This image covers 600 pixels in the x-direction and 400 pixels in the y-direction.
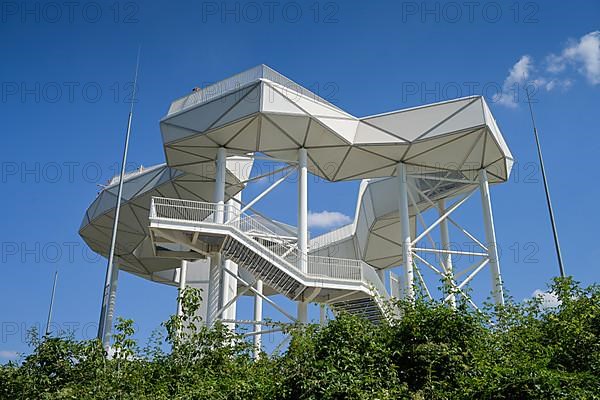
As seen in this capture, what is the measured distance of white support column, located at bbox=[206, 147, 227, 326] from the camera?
25.4 m

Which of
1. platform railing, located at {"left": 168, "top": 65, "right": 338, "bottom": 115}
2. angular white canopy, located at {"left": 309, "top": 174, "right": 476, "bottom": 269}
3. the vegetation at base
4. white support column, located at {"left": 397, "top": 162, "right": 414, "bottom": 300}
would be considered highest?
platform railing, located at {"left": 168, "top": 65, "right": 338, "bottom": 115}

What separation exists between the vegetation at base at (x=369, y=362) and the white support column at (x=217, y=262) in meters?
9.30

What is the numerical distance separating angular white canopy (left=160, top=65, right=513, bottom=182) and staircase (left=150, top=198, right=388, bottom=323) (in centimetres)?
343

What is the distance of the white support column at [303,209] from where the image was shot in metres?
25.7

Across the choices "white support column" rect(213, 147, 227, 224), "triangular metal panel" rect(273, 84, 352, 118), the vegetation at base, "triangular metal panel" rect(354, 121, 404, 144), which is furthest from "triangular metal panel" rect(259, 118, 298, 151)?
the vegetation at base

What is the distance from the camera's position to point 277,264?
24547mm

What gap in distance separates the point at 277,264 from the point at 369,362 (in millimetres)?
12153

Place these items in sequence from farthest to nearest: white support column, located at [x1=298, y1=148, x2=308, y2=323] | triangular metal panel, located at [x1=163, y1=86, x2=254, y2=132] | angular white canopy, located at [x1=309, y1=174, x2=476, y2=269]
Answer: angular white canopy, located at [x1=309, y1=174, x2=476, y2=269], triangular metal panel, located at [x1=163, y1=86, x2=254, y2=132], white support column, located at [x1=298, y1=148, x2=308, y2=323]

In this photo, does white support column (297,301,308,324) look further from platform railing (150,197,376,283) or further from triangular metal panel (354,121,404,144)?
triangular metal panel (354,121,404,144)

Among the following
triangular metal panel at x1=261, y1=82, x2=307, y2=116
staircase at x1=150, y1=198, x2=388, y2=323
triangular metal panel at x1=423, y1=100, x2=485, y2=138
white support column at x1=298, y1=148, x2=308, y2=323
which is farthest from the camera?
triangular metal panel at x1=423, y1=100, x2=485, y2=138

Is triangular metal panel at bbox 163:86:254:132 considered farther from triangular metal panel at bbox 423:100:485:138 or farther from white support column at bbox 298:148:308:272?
triangular metal panel at bbox 423:100:485:138

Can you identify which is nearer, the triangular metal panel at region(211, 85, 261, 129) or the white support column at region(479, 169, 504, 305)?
the triangular metal panel at region(211, 85, 261, 129)

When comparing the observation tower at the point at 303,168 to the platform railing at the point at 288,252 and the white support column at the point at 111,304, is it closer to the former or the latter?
the platform railing at the point at 288,252

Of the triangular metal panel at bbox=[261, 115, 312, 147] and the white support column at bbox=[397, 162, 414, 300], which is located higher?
the triangular metal panel at bbox=[261, 115, 312, 147]
